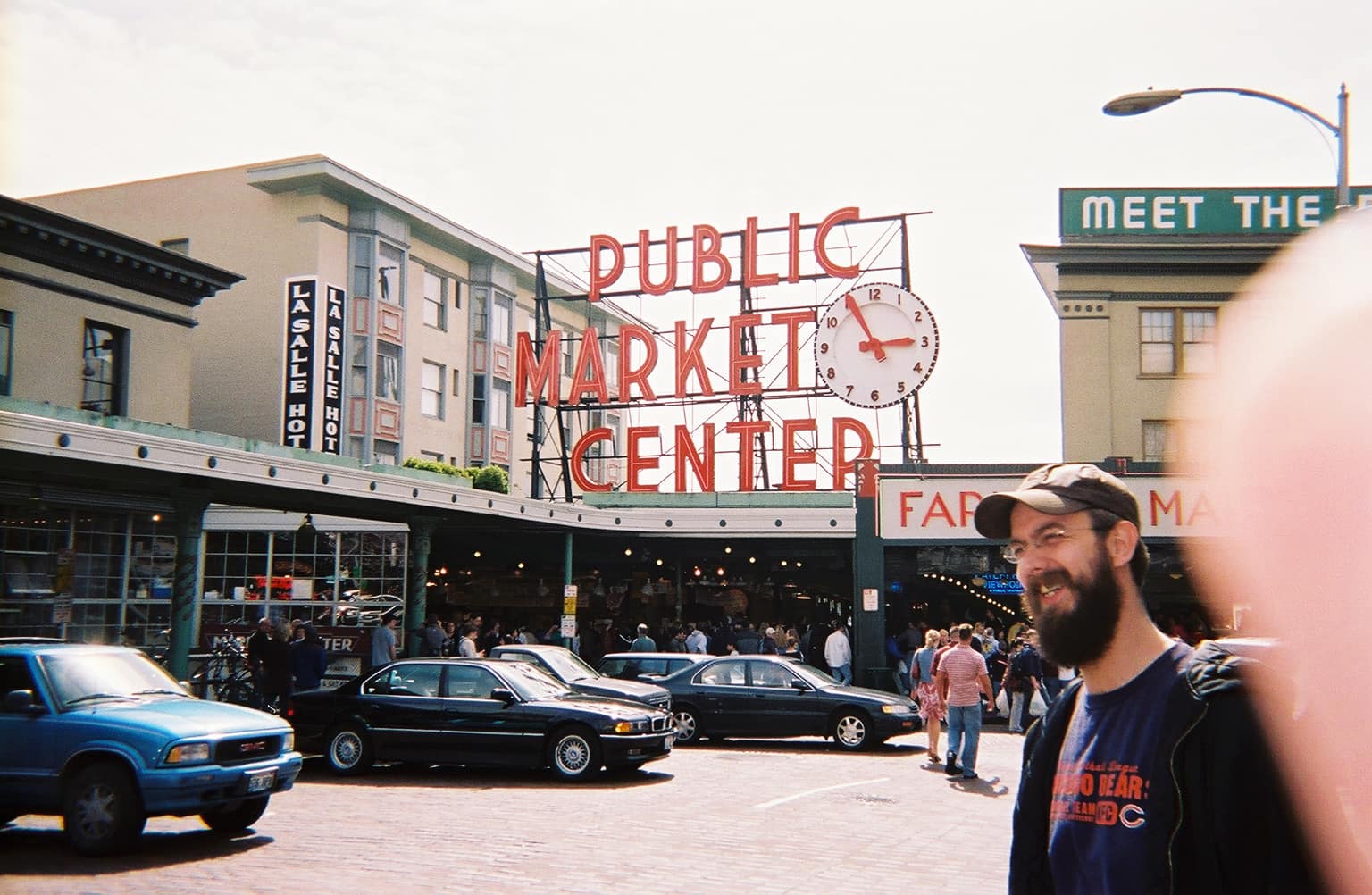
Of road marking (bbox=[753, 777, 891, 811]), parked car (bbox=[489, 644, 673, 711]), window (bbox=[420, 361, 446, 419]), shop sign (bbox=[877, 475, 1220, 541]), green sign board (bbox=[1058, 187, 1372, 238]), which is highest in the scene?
green sign board (bbox=[1058, 187, 1372, 238])

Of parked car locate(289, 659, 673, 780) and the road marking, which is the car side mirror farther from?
the road marking

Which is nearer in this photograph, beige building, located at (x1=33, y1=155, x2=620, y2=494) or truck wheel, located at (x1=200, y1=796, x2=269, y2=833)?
truck wheel, located at (x1=200, y1=796, x2=269, y2=833)

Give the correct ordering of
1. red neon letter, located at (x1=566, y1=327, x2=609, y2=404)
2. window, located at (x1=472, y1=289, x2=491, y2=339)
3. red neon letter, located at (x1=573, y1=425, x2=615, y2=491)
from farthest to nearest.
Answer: window, located at (x1=472, y1=289, x2=491, y2=339)
red neon letter, located at (x1=566, y1=327, x2=609, y2=404)
red neon letter, located at (x1=573, y1=425, x2=615, y2=491)

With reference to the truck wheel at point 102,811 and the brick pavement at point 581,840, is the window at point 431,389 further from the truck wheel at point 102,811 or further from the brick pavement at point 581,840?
the truck wheel at point 102,811

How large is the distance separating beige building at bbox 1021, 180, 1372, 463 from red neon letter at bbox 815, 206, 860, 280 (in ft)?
23.1

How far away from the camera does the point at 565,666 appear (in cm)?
1964

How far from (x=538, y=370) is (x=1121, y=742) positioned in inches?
1439

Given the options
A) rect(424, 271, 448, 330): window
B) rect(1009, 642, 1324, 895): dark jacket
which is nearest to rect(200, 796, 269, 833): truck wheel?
rect(1009, 642, 1324, 895): dark jacket

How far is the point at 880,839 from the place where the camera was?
10875 millimetres

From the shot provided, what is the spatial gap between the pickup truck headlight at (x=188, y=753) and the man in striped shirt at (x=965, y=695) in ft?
27.8

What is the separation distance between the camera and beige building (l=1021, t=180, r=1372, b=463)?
97.5ft

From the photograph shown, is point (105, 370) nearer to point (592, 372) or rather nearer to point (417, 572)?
point (417, 572)

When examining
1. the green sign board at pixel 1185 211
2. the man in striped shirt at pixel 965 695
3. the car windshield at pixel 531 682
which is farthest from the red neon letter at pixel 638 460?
the man in striped shirt at pixel 965 695

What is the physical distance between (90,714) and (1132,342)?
25430 mm
